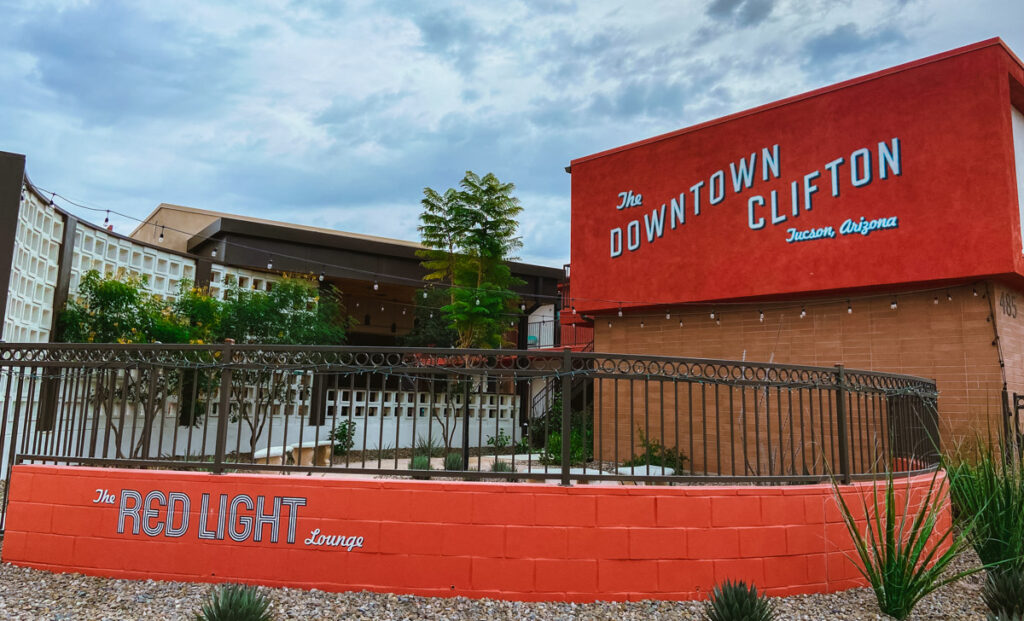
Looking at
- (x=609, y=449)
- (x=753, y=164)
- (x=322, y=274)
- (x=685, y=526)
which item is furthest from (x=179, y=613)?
(x=322, y=274)

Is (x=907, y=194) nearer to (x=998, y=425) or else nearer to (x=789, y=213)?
(x=789, y=213)

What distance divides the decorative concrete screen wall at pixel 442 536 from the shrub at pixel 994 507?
1.50m

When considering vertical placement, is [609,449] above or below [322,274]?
below

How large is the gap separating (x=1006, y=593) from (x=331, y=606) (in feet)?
15.1

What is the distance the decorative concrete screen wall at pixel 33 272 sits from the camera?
859 cm

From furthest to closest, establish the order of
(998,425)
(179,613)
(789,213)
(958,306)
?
(789,213) → (958,306) → (998,425) → (179,613)

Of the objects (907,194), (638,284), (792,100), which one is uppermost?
(792,100)

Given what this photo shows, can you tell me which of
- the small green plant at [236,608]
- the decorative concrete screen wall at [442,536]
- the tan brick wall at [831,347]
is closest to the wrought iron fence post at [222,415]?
the decorative concrete screen wall at [442,536]

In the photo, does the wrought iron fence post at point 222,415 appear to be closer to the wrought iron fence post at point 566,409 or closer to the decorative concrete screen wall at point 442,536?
the decorative concrete screen wall at point 442,536

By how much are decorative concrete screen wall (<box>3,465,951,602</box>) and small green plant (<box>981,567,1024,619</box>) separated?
3.43ft

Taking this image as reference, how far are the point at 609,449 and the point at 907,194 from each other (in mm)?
6843

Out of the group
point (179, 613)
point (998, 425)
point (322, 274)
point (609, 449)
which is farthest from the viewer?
point (322, 274)

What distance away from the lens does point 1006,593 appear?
4.60 m

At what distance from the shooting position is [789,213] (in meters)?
11.3
